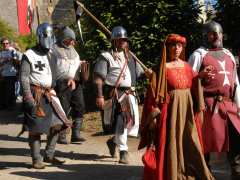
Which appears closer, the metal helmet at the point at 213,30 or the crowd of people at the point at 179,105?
the crowd of people at the point at 179,105

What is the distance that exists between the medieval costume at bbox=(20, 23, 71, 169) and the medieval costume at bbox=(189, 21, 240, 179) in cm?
209

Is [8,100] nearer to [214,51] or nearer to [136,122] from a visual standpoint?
[136,122]

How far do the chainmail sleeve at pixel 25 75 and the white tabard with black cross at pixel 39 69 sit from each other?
0.18 feet

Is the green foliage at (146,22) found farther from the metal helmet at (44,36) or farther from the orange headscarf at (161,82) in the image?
the orange headscarf at (161,82)

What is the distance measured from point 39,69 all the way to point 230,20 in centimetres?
472

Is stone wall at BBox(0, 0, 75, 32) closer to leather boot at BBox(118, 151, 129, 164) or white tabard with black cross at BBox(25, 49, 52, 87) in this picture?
leather boot at BBox(118, 151, 129, 164)

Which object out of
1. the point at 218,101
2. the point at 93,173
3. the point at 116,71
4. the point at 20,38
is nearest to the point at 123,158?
the point at 93,173

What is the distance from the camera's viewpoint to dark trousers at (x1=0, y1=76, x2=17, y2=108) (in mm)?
15383

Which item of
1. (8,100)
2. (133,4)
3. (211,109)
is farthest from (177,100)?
(8,100)

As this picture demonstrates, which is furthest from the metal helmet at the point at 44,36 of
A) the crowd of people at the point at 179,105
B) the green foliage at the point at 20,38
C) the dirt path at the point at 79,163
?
the green foliage at the point at 20,38

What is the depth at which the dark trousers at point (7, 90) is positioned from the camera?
50.5 ft

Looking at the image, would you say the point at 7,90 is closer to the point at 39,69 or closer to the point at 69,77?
the point at 69,77

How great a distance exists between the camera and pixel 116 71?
29.1ft

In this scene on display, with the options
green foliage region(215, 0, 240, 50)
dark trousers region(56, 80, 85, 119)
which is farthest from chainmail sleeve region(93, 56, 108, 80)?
green foliage region(215, 0, 240, 50)
